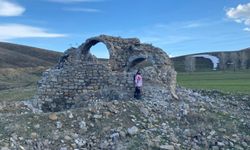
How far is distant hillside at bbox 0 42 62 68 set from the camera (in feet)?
392

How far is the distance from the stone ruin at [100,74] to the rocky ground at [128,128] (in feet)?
10.1

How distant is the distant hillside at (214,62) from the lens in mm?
Result: 111562

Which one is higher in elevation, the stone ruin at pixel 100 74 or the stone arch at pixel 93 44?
the stone arch at pixel 93 44

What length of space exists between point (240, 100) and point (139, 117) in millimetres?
11117

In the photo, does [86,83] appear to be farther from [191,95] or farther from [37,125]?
[37,125]

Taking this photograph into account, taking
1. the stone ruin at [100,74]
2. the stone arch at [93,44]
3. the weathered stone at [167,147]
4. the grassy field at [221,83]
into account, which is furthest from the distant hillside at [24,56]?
the weathered stone at [167,147]

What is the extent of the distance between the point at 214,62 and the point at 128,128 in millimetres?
125735

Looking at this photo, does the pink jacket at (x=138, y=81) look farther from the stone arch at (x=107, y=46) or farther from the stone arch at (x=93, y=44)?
the stone arch at (x=93, y=44)

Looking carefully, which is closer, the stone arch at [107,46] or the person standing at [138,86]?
the person standing at [138,86]

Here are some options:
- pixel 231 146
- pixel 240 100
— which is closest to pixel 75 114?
pixel 231 146

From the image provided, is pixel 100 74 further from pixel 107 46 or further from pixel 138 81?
pixel 138 81

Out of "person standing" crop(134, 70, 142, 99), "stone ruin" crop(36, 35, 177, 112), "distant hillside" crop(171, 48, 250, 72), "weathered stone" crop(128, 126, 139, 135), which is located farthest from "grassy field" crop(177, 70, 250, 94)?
"distant hillside" crop(171, 48, 250, 72)

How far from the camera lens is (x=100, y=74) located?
22.1 metres

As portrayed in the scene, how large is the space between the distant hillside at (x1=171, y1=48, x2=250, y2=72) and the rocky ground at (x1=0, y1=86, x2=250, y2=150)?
293 ft
